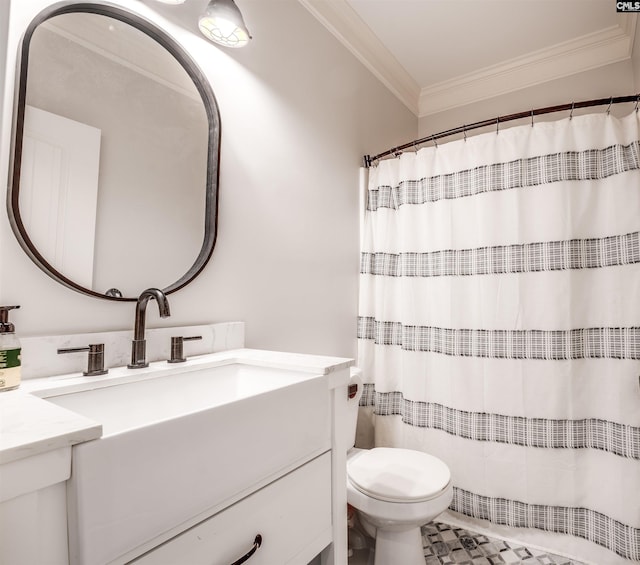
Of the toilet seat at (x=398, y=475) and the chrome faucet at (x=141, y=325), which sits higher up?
the chrome faucet at (x=141, y=325)

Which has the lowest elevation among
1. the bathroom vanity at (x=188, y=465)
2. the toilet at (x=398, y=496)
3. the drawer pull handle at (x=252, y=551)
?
the toilet at (x=398, y=496)

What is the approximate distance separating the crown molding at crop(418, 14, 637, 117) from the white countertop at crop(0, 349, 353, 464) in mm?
2452

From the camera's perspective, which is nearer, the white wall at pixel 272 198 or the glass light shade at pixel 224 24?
the white wall at pixel 272 198

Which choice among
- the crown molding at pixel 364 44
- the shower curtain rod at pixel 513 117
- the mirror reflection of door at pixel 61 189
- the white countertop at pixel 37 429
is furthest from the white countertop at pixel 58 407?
the crown molding at pixel 364 44

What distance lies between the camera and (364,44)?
2.23 meters

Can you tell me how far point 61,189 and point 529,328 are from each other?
181 centimetres

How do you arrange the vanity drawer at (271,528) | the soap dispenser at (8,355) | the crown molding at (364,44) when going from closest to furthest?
the vanity drawer at (271,528) → the soap dispenser at (8,355) → the crown molding at (364,44)

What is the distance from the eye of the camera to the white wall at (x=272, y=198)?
98 centimetres

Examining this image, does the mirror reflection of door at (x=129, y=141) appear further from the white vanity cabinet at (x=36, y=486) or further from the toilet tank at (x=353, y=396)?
the toilet tank at (x=353, y=396)

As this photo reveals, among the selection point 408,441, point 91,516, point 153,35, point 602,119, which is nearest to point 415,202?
point 602,119

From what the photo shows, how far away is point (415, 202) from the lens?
2.07m

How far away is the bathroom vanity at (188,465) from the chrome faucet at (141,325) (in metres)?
0.04

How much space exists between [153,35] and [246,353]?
106cm

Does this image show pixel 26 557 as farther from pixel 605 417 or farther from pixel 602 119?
pixel 602 119
